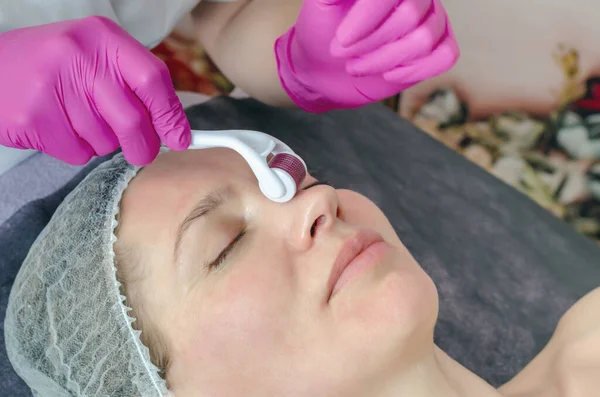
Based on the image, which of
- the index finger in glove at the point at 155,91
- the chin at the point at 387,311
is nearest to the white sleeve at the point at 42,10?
the index finger in glove at the point at 155,91

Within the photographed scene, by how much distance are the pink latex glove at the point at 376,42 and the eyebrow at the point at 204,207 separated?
326 millimetres

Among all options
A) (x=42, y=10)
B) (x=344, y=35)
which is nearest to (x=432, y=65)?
(x=344, y=35)

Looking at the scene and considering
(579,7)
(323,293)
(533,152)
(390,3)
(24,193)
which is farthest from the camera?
(533,152)

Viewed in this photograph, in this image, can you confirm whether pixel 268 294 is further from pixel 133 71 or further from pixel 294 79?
pixel 294 79

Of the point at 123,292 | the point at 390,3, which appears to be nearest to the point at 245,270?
the point at 123,292

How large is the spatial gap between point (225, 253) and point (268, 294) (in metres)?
0.10

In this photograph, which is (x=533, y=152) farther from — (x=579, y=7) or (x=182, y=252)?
(x=182, y=252)

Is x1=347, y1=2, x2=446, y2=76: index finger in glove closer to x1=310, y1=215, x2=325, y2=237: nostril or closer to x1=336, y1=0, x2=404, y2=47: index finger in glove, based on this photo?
x1=336, y1=0, x2=404, y2=47: index finger in glove

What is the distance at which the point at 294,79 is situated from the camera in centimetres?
132

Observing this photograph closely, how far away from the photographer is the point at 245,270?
0.87 meters

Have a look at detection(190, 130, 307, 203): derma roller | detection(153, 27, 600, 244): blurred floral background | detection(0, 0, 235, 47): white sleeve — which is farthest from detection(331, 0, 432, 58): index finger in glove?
detection(153, 27, 600, 244): blurred floral background

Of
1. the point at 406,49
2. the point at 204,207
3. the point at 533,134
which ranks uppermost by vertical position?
the point at 406,49

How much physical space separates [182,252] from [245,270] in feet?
0.33

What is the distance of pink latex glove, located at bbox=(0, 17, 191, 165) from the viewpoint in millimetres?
859
